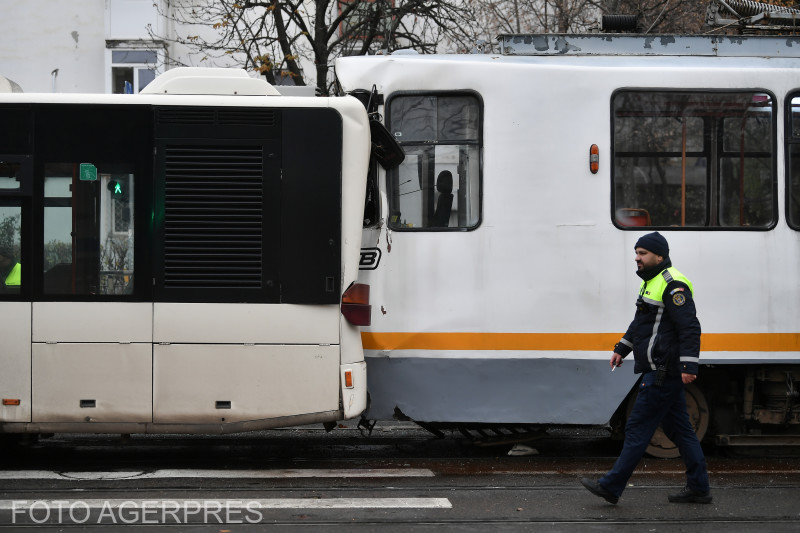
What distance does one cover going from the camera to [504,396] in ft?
26.8

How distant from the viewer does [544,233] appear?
820 cm

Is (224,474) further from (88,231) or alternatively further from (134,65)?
(134,65)

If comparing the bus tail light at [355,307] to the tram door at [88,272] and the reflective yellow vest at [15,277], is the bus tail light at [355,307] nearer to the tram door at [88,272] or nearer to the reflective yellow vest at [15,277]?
the tram door at [88,272]

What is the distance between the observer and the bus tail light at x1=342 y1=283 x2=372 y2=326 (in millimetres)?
7788

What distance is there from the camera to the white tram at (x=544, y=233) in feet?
26.8

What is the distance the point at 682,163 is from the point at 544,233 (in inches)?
49.5

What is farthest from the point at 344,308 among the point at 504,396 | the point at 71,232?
the point at 71,232

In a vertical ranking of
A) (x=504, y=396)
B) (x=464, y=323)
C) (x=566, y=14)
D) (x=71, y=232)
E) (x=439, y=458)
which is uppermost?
(x=566, y=14)

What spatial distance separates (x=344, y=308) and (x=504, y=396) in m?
1.52

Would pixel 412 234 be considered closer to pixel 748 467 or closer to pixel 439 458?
pixel 439 458

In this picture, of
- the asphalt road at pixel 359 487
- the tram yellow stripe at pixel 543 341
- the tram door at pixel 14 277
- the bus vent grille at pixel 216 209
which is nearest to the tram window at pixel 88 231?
the tram door at pixel 14 277

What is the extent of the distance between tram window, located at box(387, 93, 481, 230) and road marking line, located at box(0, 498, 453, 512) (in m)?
2.32

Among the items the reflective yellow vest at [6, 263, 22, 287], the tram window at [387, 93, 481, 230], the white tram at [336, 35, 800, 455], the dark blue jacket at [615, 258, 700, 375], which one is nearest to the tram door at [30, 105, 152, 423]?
the reflective yellow vest at [6, 263, 22, 287]

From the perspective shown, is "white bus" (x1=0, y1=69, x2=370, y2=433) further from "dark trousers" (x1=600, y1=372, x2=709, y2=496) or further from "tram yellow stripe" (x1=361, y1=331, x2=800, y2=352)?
"dark trousers" (x1=600, y1=372, x2=709, y2=496)
